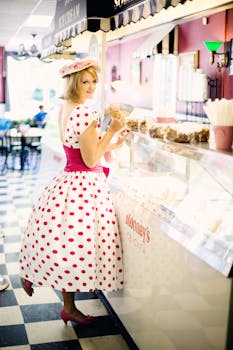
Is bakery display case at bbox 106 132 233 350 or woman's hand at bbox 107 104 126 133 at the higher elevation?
woman's hand at bbox 107 104 126 133

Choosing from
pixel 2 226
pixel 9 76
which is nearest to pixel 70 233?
pixel 2 226

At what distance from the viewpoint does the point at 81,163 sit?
3354 millimetres

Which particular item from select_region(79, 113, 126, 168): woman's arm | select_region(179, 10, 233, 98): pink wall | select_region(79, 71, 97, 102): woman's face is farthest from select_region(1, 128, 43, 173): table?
select_region(79, 113, 126, 168): woman's arm

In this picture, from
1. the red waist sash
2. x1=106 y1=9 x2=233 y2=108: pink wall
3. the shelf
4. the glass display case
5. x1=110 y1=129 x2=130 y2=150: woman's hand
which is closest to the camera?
the shelf

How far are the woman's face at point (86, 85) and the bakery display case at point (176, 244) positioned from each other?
0.43 meters

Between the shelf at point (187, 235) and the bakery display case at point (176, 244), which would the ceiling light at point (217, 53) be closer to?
the bakery display case at point (176, 244)

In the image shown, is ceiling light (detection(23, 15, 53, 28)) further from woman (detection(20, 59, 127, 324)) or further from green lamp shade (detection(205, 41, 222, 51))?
woman (detection(20, 59, 127, 324))

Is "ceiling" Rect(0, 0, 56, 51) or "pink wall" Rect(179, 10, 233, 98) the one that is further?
"ceiling" Rect(0, 0, 56, 51)

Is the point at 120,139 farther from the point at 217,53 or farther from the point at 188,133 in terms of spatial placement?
the point at 217,53

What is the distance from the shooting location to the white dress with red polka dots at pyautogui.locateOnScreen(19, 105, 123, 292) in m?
3.26

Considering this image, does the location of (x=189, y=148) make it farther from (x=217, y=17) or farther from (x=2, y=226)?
(x=217, y=17)

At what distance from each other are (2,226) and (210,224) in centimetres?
418

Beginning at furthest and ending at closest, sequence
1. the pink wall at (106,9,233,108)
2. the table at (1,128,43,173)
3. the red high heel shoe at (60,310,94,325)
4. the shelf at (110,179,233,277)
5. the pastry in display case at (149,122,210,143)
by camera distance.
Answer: the table at (1,128,43,173)
the pink wall at (106,9,233,108)
the red high heel shoe at (60,310,94,325)
the pastry in display case at (149,122,210,143)
the shelf at (110,179,233,277)

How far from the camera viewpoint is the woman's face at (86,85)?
3301 millimetres
